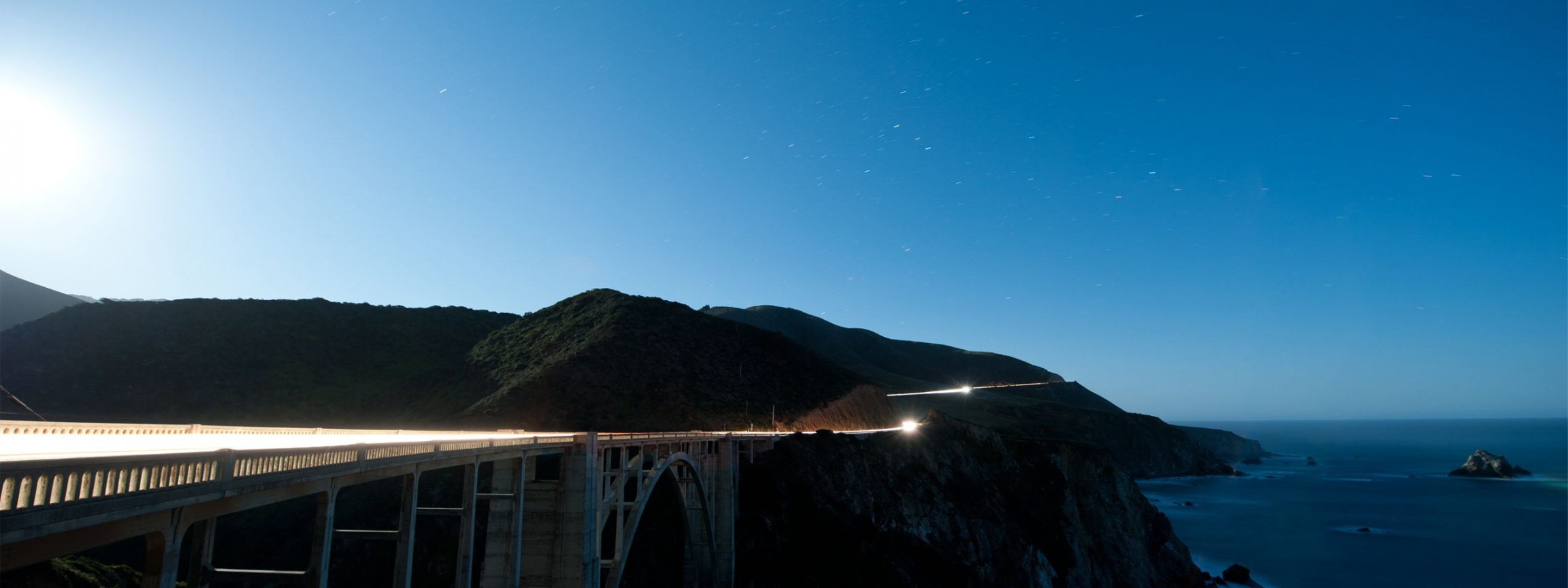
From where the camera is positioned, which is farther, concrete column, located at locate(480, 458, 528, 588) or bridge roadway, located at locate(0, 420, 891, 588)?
concrete column, located at locate(480, 458, 528, 588)

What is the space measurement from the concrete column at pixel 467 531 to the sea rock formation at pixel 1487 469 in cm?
18322

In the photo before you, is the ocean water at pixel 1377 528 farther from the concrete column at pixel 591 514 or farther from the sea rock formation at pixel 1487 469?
the concrete column at pixel 591 514

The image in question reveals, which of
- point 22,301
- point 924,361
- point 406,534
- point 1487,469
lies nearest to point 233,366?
point 406,534

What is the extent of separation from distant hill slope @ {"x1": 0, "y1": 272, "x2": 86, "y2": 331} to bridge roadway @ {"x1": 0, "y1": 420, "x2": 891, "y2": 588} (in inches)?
5835

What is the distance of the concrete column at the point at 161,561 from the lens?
7.56 m

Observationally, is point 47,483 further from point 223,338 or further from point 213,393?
point 223,338

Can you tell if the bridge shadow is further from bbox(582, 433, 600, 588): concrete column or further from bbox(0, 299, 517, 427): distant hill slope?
bbox(0, 299, 517, 427): distant hill slope

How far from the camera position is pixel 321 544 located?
10.2 m

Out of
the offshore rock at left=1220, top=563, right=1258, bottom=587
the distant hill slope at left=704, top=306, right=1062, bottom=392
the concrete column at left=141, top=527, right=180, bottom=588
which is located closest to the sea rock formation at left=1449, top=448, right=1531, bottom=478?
the distant hill slope at left=704, top=306, right=1062, bottom=392

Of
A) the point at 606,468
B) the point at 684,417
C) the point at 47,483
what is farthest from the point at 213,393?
the point at 47,483

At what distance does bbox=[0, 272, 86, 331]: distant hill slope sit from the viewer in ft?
415

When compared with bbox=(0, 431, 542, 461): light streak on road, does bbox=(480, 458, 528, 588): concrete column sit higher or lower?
lower

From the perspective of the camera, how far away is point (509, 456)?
728 inches

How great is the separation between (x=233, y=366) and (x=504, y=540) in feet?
233
